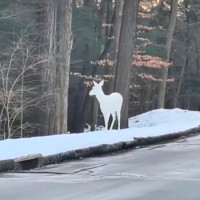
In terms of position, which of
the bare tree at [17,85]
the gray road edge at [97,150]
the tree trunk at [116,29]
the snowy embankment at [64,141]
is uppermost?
the tree trunk at [116,29]

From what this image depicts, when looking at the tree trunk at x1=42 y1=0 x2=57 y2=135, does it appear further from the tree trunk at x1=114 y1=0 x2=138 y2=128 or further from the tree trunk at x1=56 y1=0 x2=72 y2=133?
the tree trunk at x1=114 y1=0 x2=138 y2=128

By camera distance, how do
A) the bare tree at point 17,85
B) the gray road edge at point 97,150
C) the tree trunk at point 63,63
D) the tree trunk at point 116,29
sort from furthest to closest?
the tree trunk at point 116,29 → the tree trunk at point 63,63 → the bare tree at point 17,85 → the gray road edge at point 97,150

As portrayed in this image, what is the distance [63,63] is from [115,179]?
10.7m

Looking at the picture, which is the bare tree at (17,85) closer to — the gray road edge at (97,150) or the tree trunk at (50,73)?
the tree trunk at (50,73)

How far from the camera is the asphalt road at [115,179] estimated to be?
24.3 feet

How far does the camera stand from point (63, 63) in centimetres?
1909

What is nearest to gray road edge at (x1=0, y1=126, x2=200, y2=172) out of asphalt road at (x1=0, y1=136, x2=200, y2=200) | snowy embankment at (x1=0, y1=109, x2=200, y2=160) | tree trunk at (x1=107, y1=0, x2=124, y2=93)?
snowy embankment at (x1=0, y1=109, x2=200, y2=160)

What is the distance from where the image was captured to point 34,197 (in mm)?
7453

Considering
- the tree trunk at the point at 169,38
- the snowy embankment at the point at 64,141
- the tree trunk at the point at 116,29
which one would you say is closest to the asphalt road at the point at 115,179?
the snowy embankment at the point at 64,141

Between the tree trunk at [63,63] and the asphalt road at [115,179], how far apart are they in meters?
7.08

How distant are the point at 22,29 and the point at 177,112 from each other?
8.42m

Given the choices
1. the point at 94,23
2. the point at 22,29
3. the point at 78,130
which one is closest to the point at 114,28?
the point at 94,23

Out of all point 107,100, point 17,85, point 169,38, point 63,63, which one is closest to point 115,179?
point 107,100

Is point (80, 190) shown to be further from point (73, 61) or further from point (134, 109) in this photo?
point (134, 109)
